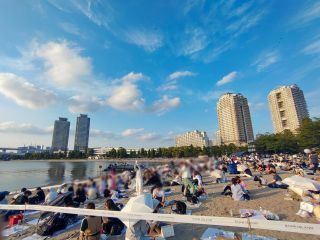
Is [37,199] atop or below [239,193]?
below

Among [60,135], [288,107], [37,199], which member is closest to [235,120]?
[288,107]

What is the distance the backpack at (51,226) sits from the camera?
20.5 feet

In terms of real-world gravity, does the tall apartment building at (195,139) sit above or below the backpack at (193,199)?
above

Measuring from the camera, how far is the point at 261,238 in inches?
201

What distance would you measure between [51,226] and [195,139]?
154 m

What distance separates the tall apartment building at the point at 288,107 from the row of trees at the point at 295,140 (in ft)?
103

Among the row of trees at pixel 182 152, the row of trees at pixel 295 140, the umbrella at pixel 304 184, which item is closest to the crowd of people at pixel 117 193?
the umbrella at pixel 304 184

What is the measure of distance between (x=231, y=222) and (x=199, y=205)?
582 centimetres

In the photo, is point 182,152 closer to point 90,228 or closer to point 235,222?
point 90,228

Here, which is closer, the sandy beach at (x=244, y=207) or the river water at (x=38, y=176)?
the sandy beach at (x=244, y=207)

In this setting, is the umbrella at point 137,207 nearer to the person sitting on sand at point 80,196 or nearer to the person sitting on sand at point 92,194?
the person sitting on sand at point 80,196

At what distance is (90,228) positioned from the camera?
189 inches

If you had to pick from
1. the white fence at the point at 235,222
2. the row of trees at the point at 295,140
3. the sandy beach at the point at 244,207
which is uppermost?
the row of trees at the point at 295,140

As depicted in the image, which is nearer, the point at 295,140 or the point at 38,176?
the point at 38,176
